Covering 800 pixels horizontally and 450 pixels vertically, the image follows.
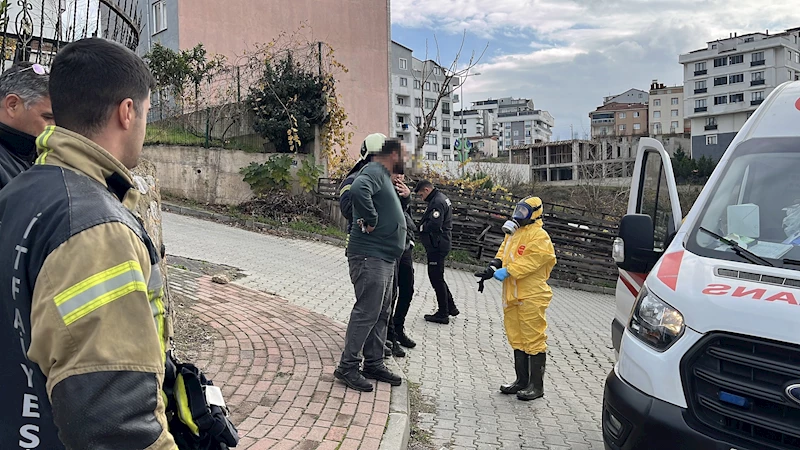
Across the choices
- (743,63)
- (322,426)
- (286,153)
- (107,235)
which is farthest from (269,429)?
(743,63)

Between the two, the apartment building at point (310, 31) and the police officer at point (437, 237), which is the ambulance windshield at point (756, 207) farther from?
the apartment building at point (310, 31)

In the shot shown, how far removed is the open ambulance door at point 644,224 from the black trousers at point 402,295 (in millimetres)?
2193

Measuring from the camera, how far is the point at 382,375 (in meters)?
4.71

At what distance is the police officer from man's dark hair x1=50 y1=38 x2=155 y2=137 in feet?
19.3

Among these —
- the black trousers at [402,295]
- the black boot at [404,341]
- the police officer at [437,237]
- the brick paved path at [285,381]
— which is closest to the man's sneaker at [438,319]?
the police officer at [437,237]

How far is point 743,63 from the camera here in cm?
6975

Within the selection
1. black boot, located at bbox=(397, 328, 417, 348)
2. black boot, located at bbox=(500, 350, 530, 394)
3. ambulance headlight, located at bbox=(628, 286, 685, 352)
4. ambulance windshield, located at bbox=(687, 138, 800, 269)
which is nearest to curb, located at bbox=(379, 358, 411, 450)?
black boot, located at bbox=(500, 350, 530, 394)

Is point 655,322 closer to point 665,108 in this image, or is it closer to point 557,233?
point 557,233

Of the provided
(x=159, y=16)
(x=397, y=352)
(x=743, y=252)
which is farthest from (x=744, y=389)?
(x=159, y=16)

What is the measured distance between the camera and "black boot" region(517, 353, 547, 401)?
498 cm

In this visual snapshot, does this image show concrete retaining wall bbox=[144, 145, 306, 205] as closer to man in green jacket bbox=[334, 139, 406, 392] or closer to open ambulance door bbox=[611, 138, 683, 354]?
man in green jacket bbox=[334, 139, 406, 392]

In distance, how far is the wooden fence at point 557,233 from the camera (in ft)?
44.5

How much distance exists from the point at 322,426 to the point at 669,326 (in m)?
2.22

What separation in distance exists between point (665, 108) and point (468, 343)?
9956 centimetres
